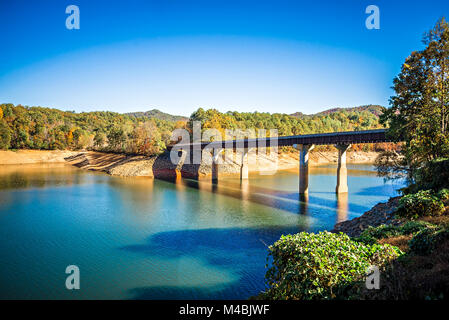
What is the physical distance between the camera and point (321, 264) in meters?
7.76

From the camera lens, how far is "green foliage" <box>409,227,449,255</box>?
362 inches

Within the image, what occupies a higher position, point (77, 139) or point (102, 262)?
point (77, 139)

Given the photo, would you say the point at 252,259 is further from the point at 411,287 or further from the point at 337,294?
the point at 411,287

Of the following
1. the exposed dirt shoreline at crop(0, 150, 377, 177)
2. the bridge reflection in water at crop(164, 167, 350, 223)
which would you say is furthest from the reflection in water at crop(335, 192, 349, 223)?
the exposed dirt shoreline at crop(0, 150, 377, 177)

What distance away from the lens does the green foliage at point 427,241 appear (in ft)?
30.1

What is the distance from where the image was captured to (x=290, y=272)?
26.9 feet

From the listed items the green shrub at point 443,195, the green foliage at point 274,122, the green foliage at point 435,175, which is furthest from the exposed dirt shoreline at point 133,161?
the green shrub at point 443,195

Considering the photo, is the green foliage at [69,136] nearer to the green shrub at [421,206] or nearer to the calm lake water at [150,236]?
the calm lake water at [150,236]

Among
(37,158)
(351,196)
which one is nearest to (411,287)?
(351,196)

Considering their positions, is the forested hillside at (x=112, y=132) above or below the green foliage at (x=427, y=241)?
above

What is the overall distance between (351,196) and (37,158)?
304ft

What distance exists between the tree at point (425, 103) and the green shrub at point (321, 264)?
16.3 meters

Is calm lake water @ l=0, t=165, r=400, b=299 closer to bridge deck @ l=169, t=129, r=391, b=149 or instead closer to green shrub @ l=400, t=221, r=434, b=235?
green shrub @ l=400, t=221, r=434, b=235

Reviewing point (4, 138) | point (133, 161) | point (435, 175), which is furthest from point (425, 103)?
point (4, 138)
